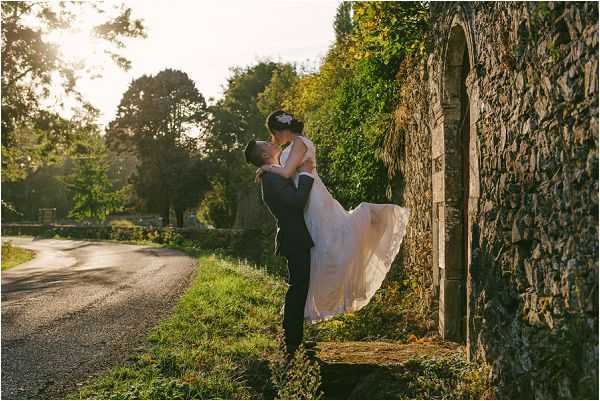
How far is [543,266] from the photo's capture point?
3482mm

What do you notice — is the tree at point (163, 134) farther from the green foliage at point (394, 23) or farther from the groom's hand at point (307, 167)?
the groom's hand at point (307, 167)


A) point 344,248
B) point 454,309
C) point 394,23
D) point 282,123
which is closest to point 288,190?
point 282,123

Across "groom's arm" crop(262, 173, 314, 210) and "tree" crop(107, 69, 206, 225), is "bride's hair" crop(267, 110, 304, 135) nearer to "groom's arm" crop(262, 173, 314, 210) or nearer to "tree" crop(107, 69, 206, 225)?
"groom's arm" crop(262, 173, 314, 210)

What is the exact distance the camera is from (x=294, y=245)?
4.68m

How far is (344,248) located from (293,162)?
0.87 metres

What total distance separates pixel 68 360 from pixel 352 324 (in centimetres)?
400

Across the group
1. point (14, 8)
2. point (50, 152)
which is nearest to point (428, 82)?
point (14, 8)

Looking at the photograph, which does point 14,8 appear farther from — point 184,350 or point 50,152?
point 184,350

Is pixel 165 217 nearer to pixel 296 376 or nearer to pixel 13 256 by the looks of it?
pixel 13 256

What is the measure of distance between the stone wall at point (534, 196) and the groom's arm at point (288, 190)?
148 cm

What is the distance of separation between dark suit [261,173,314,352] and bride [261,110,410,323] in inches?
2.9

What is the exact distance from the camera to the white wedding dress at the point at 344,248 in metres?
4.75

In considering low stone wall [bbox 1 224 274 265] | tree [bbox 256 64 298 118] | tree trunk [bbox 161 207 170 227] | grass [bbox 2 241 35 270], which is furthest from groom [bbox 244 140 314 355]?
tree trunk [bbox 161 207 170 227]

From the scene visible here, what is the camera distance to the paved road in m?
4.74
